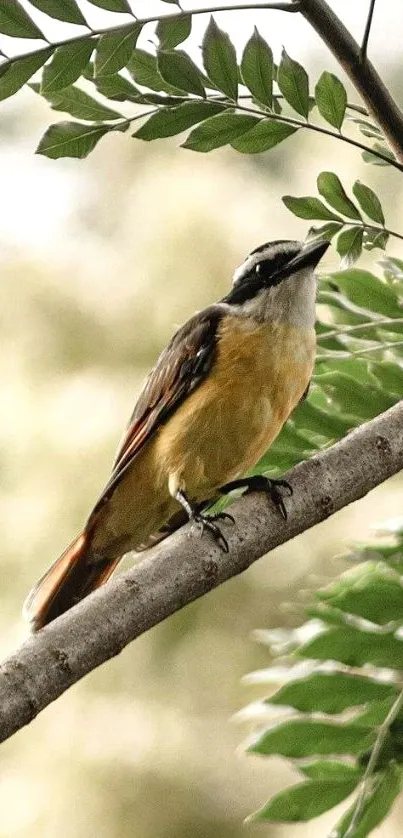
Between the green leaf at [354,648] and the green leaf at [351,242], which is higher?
the green leaf at [351,242]

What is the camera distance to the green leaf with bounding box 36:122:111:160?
4.46 ft

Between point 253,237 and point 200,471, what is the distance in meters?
3.36

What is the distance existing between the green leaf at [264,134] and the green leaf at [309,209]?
0.08m

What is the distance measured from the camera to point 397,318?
70.6 inches

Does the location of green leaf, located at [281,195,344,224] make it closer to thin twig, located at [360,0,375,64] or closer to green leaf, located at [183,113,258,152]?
green leaf, located at [183,113,258,152]

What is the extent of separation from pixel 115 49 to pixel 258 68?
0.19 metres

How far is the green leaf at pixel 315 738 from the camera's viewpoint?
4.83 ft

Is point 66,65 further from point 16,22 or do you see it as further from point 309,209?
point 309,209

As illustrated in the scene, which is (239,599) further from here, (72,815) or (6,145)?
(6,145)

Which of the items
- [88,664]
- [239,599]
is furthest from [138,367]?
[88,664]

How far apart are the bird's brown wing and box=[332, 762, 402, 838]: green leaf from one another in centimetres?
88

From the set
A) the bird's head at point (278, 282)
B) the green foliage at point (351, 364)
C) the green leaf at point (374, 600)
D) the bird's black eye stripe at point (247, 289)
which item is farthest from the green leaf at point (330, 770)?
the bird's black eye stripe at point (247, 289)

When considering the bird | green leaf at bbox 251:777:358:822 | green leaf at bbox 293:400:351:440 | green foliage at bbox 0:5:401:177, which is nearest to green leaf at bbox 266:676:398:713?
green leaf at bbox 251:777:358:822

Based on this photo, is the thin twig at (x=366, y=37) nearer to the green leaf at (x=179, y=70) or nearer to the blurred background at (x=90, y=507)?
the green leaf at (x=179, y=70)
